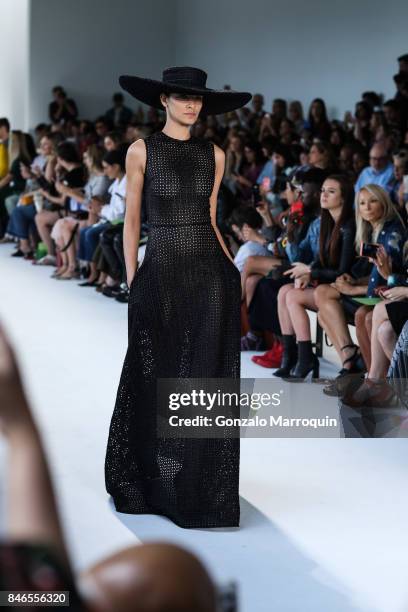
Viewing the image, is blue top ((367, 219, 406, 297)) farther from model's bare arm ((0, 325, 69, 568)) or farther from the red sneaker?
model's bare arm ((0, 325, 69, 568))

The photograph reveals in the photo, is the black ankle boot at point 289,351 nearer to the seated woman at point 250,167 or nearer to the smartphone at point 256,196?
the smartphone at point 256,196

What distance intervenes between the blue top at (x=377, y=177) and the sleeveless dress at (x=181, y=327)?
3.35 metres

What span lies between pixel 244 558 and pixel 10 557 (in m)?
2.14

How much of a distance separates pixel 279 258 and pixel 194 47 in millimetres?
9253

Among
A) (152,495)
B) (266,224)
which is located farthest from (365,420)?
(266,224)

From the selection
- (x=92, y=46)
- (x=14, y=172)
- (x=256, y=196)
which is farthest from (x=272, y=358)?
(x=92, y=46)

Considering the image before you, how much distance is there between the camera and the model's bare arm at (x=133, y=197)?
3.00 metres

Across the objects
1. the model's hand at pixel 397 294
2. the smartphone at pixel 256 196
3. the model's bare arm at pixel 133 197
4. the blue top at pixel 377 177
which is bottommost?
the model's hand at pixel 397 294

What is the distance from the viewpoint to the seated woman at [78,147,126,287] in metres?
7.24

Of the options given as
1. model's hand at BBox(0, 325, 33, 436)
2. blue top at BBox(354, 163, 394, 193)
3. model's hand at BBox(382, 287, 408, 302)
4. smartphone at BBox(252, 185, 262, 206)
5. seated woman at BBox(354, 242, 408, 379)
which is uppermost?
model's hand at BBox(0, 325, 33, 436)

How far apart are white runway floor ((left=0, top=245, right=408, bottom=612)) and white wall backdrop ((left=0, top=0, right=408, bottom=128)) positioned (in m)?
6.88

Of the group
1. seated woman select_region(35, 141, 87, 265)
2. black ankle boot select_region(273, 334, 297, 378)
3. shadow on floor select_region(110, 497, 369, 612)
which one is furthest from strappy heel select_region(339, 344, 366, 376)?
seated woman select_region(35, 141, 87, 265)

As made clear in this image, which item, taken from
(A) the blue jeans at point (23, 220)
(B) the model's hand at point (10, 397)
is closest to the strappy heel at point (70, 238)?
(A) the blue jeans at point (23, 220)

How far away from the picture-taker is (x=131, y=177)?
9.92ft
